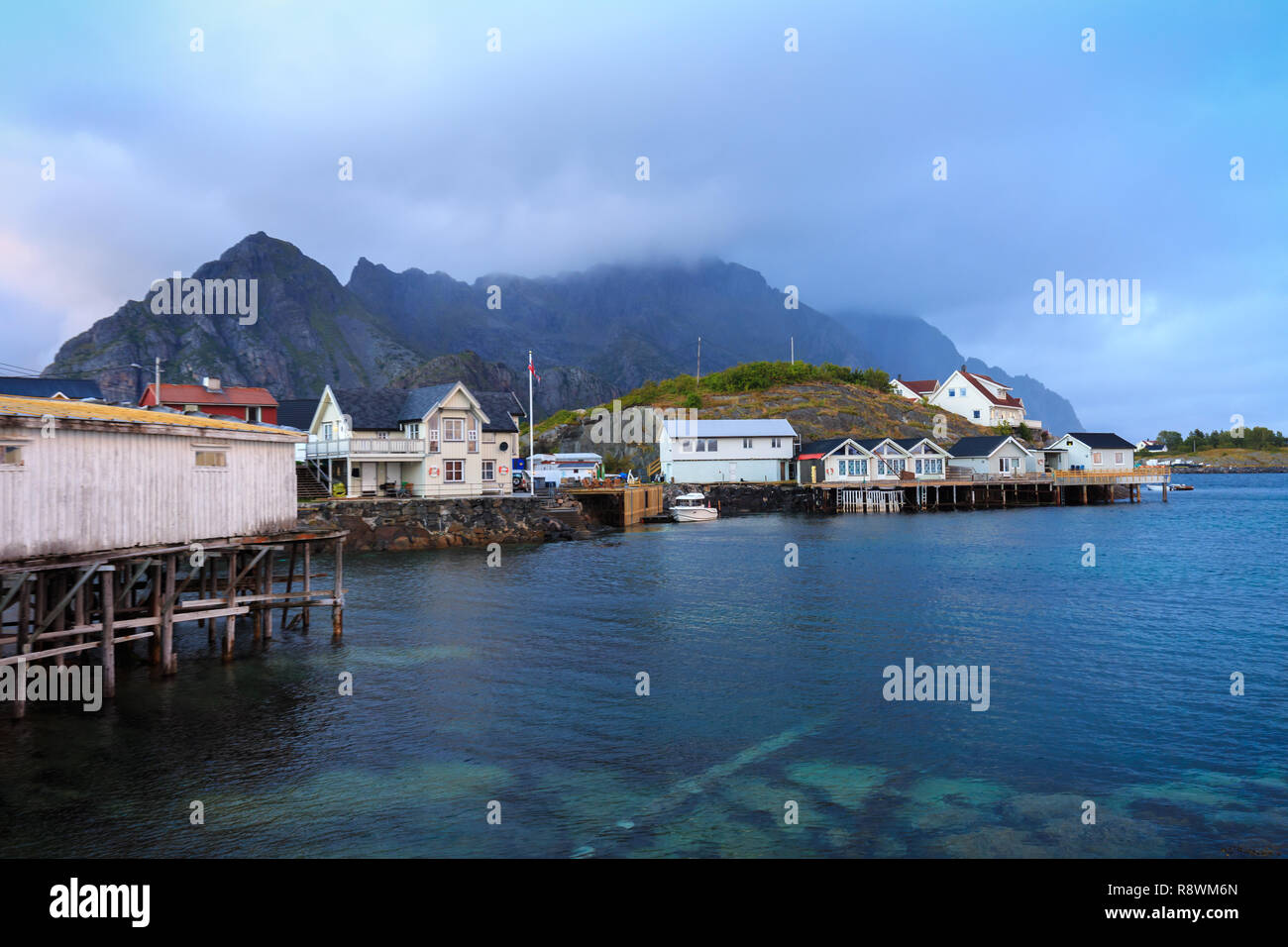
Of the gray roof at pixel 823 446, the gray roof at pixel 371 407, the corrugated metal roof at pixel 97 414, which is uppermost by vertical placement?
the gray roof at pixel 371 407

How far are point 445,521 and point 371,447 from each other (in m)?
8.30

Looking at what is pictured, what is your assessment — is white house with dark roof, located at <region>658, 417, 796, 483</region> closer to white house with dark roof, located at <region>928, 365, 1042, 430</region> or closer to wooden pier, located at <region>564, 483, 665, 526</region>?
wooden pier, located at <region>564, 483, 665, 526</region>

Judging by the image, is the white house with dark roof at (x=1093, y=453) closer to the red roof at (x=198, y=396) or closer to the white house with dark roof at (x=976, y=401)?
the white house with dark roof at (x=976, y=401)

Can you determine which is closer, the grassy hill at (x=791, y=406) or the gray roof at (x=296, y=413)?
the gray roof at (x=296, y=413)

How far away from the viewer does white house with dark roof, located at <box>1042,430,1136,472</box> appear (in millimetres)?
110375

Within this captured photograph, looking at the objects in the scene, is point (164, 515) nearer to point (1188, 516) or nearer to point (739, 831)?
point (739, 831)

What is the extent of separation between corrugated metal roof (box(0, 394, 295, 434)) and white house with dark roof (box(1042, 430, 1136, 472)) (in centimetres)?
11118

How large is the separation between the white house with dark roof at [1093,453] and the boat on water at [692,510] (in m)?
56.0

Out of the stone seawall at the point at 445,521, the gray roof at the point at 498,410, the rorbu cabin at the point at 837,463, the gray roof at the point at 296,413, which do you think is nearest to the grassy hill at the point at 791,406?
the rorbu cabin at the point at 837,463

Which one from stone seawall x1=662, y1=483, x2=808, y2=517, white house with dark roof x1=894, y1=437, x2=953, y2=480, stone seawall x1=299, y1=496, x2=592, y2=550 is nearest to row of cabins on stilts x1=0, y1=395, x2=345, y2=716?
stone seawall x1=299, y1=496, x2=592, y2=550

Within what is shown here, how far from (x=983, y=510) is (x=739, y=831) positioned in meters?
91.5

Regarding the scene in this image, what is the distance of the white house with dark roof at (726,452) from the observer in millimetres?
98875

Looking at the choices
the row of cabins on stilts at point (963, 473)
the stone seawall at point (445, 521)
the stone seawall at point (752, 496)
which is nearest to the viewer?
the stone seawall at point (445, 521)

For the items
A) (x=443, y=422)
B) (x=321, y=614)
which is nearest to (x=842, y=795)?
(x=321, y=614)
